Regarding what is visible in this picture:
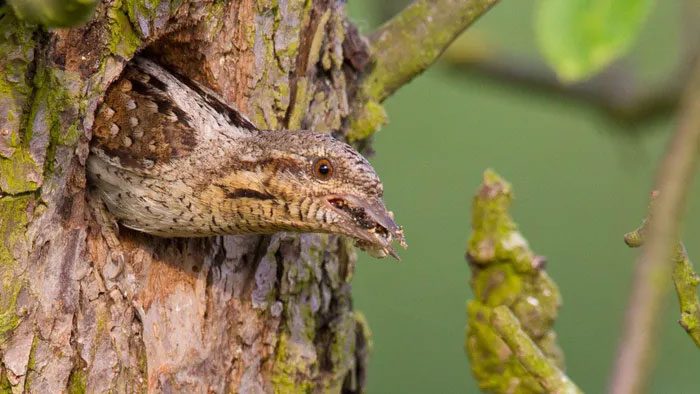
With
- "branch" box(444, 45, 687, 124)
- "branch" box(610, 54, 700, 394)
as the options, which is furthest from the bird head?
"branch" box(444, 45, 687, 124)

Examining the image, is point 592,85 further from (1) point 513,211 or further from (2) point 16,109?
(2) point 16,109

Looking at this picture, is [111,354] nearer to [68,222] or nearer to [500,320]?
[68,222]

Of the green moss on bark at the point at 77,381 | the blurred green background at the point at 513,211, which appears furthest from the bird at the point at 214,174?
the blurred green background at the point at 513,211

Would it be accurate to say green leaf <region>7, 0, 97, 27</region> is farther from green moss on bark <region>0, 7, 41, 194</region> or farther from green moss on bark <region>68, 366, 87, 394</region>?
green moss on bark <region>68, 366, 87, 394</region>

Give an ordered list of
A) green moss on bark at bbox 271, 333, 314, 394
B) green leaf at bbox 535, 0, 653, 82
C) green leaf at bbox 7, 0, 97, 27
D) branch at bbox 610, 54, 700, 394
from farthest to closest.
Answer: green moss on bark at bbox 271, 333, 314, 394
green leaf at bbox 7, 0, 97, 27
green leaf at bbox 535, 0, 653, 82
branch at bbox 610, 54, 700, 394

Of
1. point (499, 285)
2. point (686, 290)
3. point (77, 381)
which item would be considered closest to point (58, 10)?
point (77, 381)

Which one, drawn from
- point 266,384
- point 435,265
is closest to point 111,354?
point 266,384
